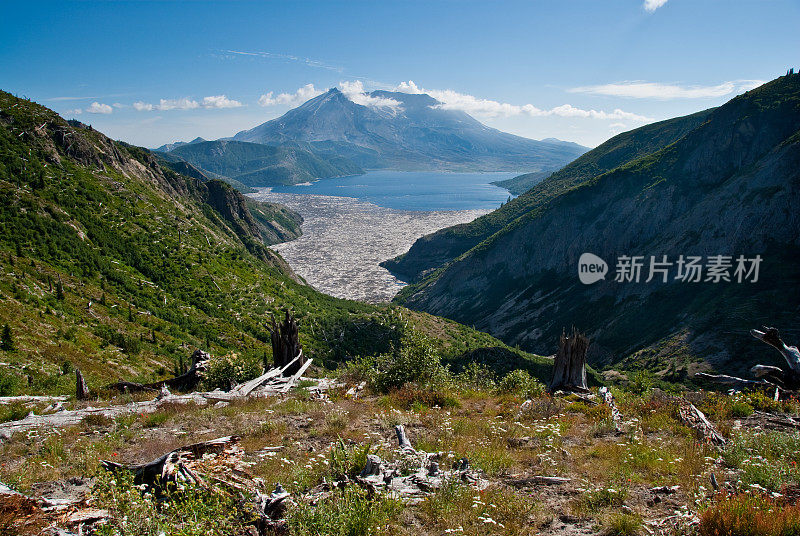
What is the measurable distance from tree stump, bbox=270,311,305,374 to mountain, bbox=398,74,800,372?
2813cm

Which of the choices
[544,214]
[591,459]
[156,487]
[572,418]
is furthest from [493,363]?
[544,214]

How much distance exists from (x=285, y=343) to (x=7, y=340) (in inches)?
555

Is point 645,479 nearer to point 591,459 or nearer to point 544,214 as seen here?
point 591,459

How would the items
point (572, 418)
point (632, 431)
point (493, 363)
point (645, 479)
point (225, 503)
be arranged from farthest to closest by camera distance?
point (493, 363) < point (572, 418) < point (632, 431) < point (645, 479) < point (225, 503)

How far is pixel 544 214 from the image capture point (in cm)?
12238

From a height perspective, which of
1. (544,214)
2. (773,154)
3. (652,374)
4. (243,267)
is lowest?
(652,374)

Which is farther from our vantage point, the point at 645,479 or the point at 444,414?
the point at 444,414

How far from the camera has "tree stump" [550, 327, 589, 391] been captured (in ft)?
58.8

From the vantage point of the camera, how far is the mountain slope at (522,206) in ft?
517

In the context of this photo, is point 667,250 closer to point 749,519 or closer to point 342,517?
point 749,519

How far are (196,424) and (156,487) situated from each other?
189 inches

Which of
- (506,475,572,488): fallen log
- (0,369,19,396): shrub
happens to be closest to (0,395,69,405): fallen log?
(0,369,19,396): shrub

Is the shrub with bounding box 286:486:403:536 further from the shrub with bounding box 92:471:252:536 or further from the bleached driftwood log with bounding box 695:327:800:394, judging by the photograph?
the bleached driftwood log with bounding box 695:327:800:394

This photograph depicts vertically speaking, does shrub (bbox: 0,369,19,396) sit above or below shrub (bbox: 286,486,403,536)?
below
